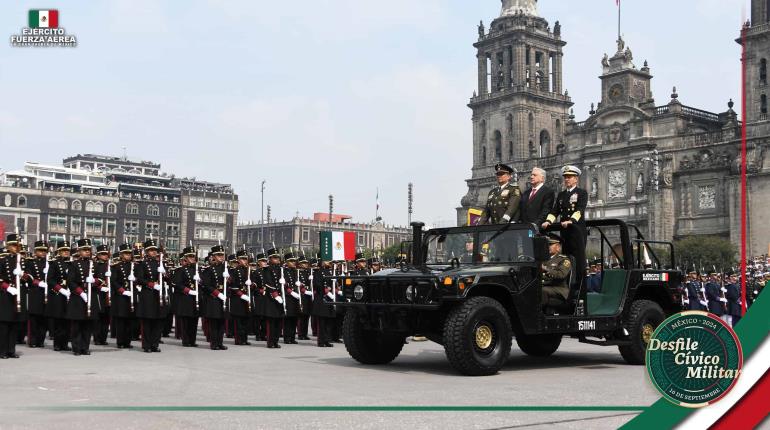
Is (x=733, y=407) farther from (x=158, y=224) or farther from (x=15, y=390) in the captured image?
(x=158, y=224)

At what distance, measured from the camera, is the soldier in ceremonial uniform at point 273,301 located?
1670 cm

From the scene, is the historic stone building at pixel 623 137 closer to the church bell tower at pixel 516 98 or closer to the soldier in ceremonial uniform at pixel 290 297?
the church bell tower at pixel 516 98

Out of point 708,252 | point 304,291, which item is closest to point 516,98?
point 708,252

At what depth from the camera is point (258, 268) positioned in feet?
57.9

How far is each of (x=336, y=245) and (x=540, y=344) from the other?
46.1 feet

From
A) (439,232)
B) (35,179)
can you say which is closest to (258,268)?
(439,232)

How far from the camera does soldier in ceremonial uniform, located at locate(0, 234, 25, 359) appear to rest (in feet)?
45.2

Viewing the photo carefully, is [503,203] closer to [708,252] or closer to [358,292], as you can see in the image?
[358,292]

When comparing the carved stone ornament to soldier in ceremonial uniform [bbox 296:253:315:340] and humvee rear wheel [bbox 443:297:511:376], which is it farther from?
humvee rear wheel [bbox 443:297:511:376]

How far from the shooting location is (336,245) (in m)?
27.1

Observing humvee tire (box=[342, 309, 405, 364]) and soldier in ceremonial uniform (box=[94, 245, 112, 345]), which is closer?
humvee tire (box=[342, 309, 405, 364])

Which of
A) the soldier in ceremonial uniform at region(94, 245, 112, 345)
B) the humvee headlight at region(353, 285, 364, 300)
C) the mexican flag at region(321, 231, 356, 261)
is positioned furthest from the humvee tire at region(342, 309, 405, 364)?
the mexican flag at region(321, 231, 356, 261)

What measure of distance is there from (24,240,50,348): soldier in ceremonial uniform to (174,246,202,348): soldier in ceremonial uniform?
8.17 feet

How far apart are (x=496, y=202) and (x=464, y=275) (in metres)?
2.17
